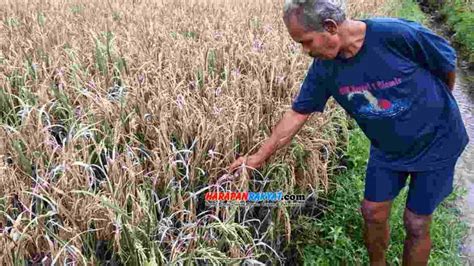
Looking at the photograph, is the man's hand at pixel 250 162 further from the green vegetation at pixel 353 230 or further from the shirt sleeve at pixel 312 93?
the green vegetation at pixel 353 230

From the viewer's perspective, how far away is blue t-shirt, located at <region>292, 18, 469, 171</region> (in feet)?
5.82

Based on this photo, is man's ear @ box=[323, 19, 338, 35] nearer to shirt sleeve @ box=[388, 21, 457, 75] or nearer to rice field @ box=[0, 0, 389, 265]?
shirt sleeve @ box=[388, 21, 457, 75]

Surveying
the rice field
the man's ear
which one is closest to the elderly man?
the man's ear

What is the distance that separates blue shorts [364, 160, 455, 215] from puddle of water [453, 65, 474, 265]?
0.91 m

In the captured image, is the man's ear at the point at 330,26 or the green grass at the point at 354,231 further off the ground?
the man's ear at the point at 330,26

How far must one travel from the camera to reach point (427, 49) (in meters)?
1.81

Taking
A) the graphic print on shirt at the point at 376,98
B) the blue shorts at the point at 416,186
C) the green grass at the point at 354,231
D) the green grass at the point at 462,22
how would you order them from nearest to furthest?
the graphic print on shirt at the point at 376,98
the blue shorts at the point at 416,186
the green grass at the point at 354,231
the green grass at the point at 462,22

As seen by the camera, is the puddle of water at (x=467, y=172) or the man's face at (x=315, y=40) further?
the puddle of water at (x=467, y=172)

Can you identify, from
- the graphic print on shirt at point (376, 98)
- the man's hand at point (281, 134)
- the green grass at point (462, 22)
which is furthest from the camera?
the green grass at point (462, 22)

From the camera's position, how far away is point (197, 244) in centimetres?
183

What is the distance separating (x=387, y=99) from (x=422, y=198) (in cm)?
43

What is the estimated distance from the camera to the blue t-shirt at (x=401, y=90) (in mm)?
1775

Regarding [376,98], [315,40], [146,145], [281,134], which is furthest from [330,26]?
[146,145]

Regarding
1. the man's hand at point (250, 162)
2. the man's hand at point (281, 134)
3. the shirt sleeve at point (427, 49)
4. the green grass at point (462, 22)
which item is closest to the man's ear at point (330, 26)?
the shirt sleeve at point (427, 49)
